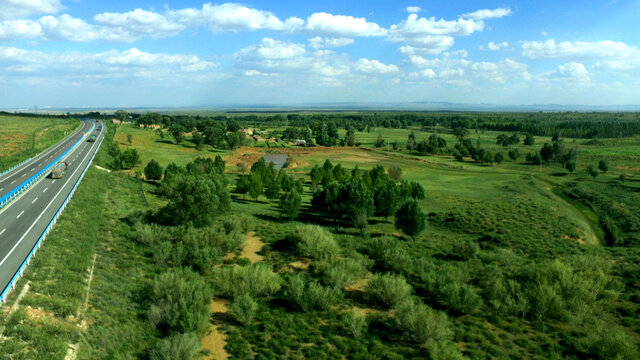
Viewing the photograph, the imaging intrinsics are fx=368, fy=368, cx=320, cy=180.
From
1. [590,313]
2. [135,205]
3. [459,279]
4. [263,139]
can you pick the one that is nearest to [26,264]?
[135,205]

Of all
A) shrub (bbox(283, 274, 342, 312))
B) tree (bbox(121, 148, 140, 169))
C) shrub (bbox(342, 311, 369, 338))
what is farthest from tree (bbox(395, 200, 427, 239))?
tree (bbox(121, 148, 140, 169))

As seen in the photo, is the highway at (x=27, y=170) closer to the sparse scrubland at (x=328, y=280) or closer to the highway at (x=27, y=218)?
the highway at (x=27, y=218)

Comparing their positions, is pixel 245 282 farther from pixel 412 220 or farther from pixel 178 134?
pixel 178 134

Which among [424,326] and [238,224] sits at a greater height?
[238,224]

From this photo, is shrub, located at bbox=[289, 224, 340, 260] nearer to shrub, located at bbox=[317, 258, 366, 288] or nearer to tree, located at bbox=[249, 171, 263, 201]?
shrub, located at bbox=[317, 258, 366, 288]

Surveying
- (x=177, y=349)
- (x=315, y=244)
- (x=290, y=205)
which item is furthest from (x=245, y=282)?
(x=290, y=205)

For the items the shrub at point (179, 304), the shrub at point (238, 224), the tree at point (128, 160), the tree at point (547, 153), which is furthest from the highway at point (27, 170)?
the tree at point (547, 153)

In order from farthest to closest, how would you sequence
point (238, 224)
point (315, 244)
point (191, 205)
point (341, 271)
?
point (191, 205) < point (238, 224) < point (315, 244) < point (341, 271)
